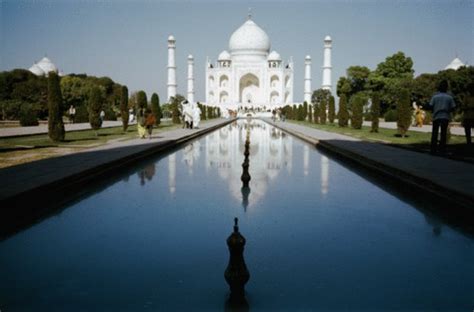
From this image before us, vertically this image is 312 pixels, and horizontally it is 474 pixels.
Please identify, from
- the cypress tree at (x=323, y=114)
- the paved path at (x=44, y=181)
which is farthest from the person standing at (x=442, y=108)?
the cypress tree at (x=323, y=114)

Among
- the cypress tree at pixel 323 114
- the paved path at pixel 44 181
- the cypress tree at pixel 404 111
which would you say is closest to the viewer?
the paved path at pixel 44 181

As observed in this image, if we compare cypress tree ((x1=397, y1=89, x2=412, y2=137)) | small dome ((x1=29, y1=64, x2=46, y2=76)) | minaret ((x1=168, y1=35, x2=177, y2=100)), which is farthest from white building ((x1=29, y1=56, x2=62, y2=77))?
cypress tree ((x1=397, y1=89, x2=412, y2=137))

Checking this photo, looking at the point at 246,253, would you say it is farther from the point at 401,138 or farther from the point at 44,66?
the point at 44,66

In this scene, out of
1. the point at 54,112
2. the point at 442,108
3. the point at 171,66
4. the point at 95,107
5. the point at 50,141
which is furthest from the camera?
the point at 171,66

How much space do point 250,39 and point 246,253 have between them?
51.2 meters

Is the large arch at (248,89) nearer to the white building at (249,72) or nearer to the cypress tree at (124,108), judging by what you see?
the white building at (249,72)

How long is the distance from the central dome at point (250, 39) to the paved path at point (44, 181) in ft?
151

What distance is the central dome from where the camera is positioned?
2071 inches

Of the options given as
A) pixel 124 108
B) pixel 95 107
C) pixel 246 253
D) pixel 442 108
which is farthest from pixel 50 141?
pixel 246 253

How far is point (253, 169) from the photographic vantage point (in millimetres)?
7398

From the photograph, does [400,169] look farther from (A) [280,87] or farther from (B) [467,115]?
(A) [280,87]

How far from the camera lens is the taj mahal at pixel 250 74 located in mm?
52688

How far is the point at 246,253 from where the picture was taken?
316 centimetres

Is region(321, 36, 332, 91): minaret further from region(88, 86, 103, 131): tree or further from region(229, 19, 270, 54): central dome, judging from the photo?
region(88, 86, 103, 131): tree
